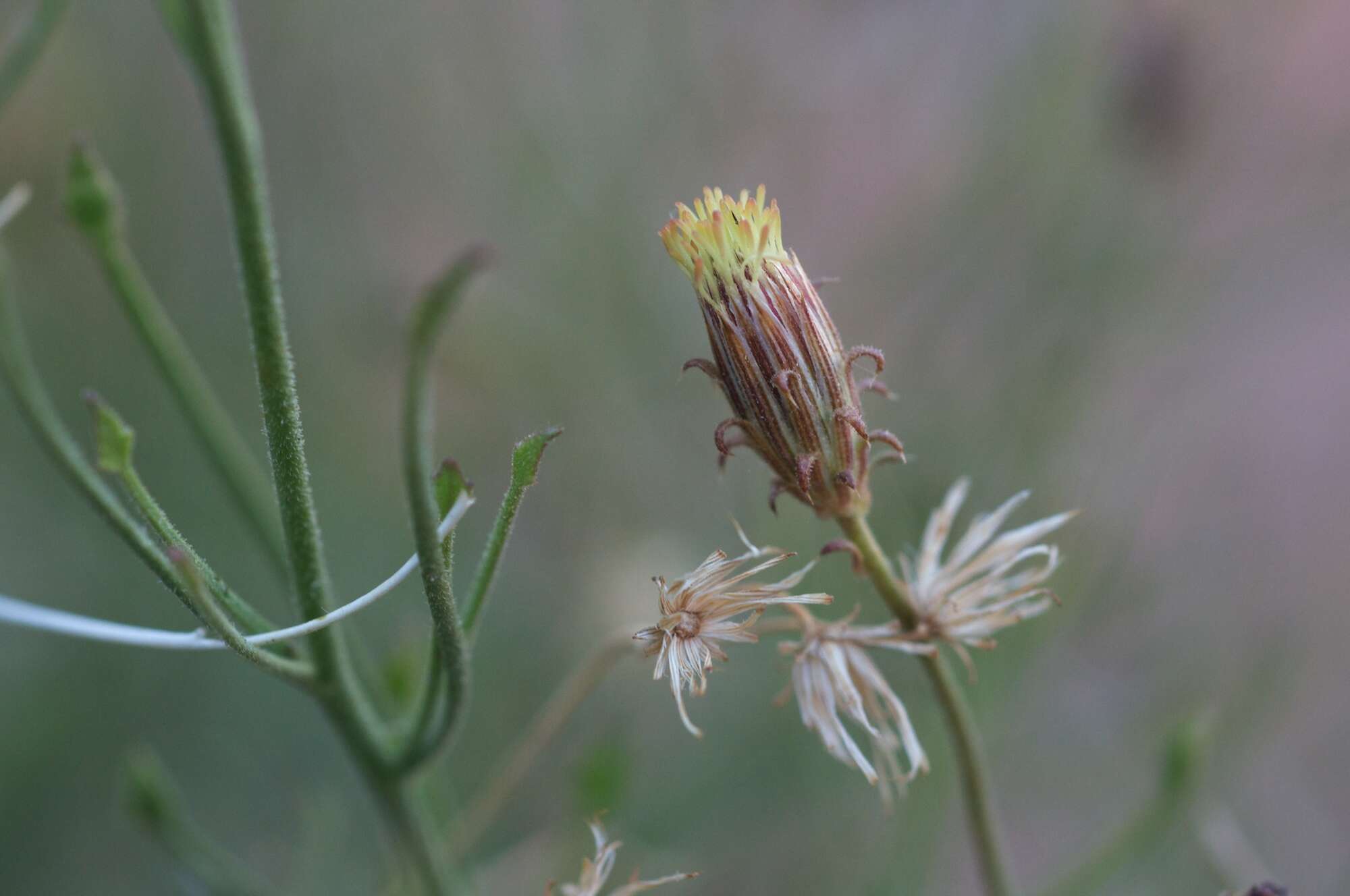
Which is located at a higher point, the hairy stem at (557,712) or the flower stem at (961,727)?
the hairy stem at (557,712)

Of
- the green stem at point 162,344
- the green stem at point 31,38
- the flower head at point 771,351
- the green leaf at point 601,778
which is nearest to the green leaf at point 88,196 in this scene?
the green stem at point 162,344

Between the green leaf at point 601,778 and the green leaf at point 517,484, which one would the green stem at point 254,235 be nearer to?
the green leaf at point 517,484

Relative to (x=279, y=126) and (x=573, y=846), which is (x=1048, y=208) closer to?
(x=573, y=846)

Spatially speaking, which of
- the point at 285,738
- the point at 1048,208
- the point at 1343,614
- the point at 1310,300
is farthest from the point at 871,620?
the point at 1310,300

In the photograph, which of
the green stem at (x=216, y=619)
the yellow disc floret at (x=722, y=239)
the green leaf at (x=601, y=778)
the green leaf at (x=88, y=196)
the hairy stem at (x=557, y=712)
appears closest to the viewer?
the green stem at (x=216, y=619)

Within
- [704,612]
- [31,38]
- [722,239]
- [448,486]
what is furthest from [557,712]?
[31,38]

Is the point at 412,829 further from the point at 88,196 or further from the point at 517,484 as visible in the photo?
the point at 88,196

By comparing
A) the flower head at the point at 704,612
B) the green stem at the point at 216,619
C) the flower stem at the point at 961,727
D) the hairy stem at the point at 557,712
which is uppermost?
the green stem at the point at 216,619
